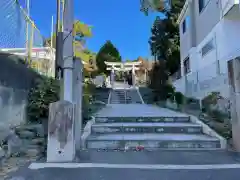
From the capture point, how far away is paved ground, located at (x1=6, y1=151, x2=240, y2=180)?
152 inches

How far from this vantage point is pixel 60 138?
4598mm

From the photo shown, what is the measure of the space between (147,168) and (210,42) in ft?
33.6

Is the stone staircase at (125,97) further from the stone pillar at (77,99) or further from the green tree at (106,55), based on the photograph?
the stone pillar at (77,99)

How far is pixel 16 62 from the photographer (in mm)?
6102

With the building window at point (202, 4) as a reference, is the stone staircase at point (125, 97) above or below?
below

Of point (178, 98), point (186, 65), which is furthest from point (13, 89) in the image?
point (186, 65)

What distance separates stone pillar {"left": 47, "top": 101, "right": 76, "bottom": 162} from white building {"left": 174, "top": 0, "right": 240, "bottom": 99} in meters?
5.27

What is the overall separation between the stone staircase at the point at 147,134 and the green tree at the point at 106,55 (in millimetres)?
26993

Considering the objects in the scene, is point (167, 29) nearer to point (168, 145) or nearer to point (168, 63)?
point (168, 63)

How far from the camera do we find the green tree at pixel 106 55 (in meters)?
34.2

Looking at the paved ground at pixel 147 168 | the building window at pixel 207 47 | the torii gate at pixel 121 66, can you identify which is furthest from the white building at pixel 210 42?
the torii gate at pixel 121 66

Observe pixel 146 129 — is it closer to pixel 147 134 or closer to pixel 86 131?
pixel 147 134

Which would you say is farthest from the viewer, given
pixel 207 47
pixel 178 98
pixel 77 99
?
pixel 207 47

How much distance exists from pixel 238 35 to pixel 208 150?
692 cm
